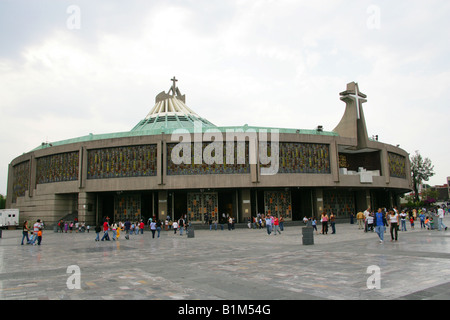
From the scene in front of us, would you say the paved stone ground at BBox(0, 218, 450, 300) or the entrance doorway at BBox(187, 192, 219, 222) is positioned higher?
the entrance doorway at BBox(187, 192, 219, 222)

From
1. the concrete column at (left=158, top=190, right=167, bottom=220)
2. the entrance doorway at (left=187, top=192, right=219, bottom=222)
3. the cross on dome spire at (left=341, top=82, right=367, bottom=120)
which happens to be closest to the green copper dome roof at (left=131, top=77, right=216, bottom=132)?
A: the entrance doorway at (left=187, top=192, right=219, bottom=222)

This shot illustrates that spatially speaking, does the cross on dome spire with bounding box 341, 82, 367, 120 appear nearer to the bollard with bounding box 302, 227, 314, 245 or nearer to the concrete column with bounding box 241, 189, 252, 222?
the concrete column with bounding box 241, 189, 252, 222

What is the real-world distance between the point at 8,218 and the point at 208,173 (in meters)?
26.0

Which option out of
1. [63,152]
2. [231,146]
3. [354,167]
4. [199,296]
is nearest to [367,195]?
[354,167]

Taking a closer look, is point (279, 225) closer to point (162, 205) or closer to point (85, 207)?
point (162, 205)

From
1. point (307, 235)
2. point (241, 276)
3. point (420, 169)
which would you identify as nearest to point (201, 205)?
point (307, 235)

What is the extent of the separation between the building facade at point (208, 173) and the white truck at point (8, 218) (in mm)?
1507

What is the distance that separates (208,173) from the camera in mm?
36406

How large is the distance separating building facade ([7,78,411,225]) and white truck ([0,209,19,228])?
4.94 ft

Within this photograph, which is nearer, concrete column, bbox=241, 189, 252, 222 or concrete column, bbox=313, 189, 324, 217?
concrete column, bbox=241, 189, 252, 222

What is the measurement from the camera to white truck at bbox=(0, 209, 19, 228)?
42.0m

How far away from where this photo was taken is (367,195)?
44.3m
